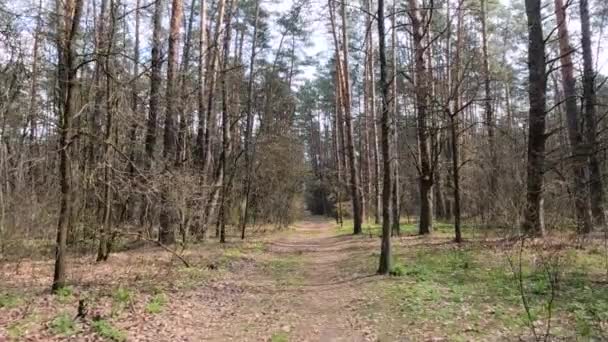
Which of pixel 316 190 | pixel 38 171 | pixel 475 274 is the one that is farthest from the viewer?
pixel 316 190

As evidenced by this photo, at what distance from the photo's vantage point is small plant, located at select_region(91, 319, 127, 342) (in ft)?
18.2

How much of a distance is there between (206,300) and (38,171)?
629cm

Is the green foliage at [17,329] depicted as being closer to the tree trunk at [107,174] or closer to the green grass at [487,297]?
the tree trunk at [107,174]

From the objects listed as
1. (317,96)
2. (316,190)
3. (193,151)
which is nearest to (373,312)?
(193,151)

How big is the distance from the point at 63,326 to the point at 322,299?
3950 millimetres

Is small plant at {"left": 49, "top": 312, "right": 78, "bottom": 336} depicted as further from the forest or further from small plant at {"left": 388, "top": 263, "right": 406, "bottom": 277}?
small plant at {"left": 388, "top": 263, "right": 406, "bottom": 277}

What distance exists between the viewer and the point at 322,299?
7988 millimetres

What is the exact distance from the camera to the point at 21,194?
9.66m

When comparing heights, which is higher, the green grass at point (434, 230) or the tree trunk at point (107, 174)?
the tree trunk at point (107, 174)

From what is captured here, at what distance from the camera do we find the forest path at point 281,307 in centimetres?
616

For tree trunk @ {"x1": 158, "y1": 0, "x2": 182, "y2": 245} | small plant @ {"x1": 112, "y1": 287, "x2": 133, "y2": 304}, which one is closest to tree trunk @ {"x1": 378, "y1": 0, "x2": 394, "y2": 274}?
small plant @ {"x1": 112, "y1": 287, "x2": 133, "y2": 304}

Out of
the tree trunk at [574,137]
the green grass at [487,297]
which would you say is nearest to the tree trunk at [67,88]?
the green grass at [487,297]

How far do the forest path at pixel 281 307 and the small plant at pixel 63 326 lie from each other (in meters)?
1.23

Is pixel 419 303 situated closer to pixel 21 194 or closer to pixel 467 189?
pixel 21 194
